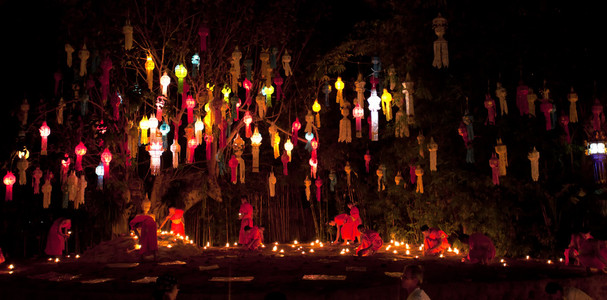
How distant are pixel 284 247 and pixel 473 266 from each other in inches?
233

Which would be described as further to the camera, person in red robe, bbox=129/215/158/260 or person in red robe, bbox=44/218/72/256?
person in red robe, bbox=44/218/72/256

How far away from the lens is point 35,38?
20.8 feet

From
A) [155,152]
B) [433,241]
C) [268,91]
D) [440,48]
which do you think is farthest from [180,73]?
[433,241]

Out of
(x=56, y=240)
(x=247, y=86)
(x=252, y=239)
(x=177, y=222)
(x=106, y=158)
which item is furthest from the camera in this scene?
(x=177, y=222)

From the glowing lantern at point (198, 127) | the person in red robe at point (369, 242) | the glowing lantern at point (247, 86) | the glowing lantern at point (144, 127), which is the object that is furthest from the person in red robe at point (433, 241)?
the glowing lantern at point (144, 127)

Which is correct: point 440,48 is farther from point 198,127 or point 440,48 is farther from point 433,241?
point 198,127

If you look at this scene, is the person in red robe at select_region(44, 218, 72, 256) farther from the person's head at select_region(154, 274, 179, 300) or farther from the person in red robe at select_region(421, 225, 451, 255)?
the person's head at select_region(154, 274, 179, 300)

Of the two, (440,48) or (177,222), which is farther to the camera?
(177,222)

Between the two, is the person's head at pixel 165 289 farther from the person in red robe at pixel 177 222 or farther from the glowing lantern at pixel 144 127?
the person in red robe at pixel 177 222

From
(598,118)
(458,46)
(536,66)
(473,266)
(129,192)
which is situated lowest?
(473,266)

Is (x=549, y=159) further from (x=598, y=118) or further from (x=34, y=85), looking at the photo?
(x=34, y=85)

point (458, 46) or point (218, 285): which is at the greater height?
point (458, 46)

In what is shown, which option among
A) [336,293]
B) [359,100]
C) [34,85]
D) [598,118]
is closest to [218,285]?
[336,293]

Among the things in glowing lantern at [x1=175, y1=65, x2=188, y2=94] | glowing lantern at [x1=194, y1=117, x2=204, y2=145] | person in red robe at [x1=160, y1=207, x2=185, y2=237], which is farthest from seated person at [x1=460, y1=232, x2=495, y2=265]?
person in red robe at [x1=160, y1=207, x2=185, y2=237]
